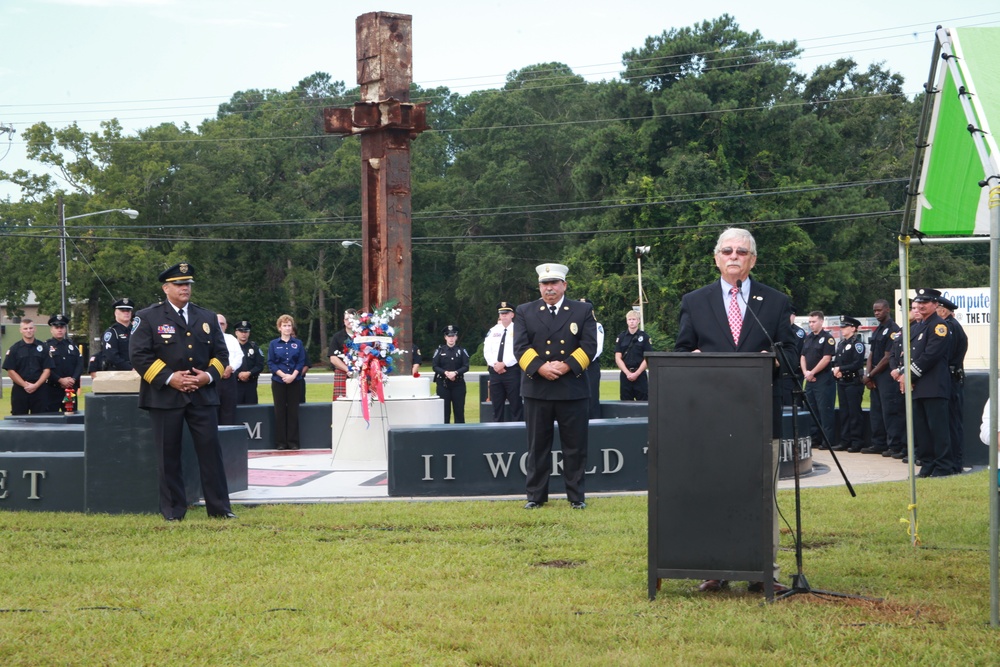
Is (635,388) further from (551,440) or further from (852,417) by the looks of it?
(551,440)

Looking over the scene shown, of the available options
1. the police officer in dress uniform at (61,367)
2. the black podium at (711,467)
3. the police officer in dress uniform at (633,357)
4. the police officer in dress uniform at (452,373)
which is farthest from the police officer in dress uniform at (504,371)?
the black podium at (711,467)

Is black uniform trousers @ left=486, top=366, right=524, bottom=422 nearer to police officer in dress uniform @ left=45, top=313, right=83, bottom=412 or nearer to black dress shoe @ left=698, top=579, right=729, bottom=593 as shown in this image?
police officer in dress uniform @ left=45, top=313, right=83, bottom=412

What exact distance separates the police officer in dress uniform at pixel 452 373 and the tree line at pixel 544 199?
2931 centimetres

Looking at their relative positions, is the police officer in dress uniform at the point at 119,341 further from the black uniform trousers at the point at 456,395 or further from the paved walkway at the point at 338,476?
the black uniform trousers at the point at 456,395

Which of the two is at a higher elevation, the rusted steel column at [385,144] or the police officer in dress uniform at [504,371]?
the rusted steel column at [385,144]

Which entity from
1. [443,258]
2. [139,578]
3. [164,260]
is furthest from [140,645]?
[443,258]

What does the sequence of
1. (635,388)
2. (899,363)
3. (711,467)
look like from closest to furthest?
(711,467) < (899,363) < (635,388)

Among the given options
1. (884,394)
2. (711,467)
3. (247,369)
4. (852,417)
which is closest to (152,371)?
(711,467)

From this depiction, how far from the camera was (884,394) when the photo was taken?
47.7ft

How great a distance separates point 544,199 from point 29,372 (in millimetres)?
55062

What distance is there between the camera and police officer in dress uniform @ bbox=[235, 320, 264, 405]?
17.1 meters

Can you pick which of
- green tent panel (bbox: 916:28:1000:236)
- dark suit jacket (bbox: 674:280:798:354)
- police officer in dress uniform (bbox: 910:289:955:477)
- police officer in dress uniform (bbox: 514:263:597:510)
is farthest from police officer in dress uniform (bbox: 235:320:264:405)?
green tent panel (bbox: 916:28:1000:236)

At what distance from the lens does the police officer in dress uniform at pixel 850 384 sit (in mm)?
15969

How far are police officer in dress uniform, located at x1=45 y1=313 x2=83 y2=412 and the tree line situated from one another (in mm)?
34240
